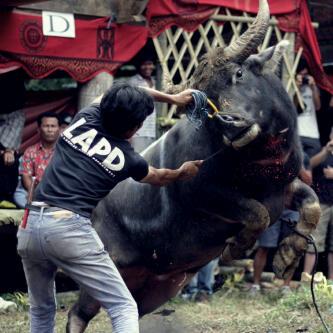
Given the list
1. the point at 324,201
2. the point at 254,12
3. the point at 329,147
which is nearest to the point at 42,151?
the point at 254,12

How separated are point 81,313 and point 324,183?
4.51m

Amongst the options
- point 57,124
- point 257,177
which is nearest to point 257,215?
point 257,177

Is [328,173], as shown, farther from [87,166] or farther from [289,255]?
[87,166]

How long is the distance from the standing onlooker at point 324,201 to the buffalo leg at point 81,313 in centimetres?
408

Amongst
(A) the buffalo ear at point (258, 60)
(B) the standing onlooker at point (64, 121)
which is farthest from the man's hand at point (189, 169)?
(B) the standing onlooker at point (64, 121)

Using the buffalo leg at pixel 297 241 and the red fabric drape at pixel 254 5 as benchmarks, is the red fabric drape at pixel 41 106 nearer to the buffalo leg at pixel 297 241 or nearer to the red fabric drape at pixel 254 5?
the red fabric drape at pixel 254 5

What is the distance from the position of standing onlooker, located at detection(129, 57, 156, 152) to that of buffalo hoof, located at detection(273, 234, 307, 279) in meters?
3.60

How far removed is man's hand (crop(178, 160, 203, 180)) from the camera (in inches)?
223

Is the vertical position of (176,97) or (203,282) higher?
(176,97)

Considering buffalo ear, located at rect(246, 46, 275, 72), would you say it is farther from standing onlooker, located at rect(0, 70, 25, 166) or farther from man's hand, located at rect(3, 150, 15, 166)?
standing onlooker, located at rect(0, 70, 25, 166)

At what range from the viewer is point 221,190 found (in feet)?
19.2

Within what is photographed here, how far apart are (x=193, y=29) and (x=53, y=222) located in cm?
519

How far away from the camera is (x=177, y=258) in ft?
20.5

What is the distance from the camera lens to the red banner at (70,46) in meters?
8.61
